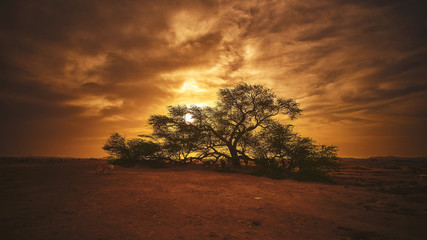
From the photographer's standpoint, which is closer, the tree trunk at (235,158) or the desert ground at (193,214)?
the desert ground at (193,214)

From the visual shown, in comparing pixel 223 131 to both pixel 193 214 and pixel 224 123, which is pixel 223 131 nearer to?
pixel 224 123

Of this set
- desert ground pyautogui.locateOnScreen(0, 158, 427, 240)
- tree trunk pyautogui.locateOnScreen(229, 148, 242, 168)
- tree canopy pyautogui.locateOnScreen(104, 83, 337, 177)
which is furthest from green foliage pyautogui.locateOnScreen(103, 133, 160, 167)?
desert ground pyautogui.locateOnScreen(0, 158, 427, 240)

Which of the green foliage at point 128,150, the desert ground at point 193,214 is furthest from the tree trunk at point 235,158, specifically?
the desert ground at point 193,214

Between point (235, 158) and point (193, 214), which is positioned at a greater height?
point (235, 158)

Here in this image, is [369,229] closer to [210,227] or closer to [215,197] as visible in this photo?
[210,227]

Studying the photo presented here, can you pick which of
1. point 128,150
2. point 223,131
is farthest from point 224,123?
point 128,150

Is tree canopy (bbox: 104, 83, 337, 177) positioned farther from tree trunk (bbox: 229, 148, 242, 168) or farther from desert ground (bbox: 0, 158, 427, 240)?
desert ground (bbox: 0, 158, 427, 240)

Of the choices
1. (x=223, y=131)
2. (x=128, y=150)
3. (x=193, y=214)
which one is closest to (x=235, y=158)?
(x=223, y=131)

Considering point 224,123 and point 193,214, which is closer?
point 193,214

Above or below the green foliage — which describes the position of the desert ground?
below

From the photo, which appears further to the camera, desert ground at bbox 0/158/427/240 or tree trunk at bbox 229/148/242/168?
tree trunk at bbox 229/148/242/168

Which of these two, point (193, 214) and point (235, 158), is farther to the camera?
point (235, 158)

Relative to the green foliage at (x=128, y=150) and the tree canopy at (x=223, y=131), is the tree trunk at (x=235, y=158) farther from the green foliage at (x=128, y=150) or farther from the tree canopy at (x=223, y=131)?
the green foliage at (x=128, y=150)

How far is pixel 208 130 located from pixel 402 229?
16.0 meters
